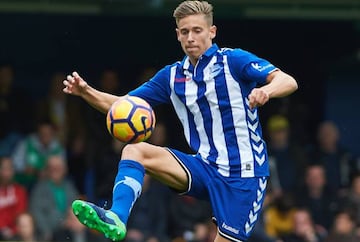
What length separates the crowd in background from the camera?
44.8 ft

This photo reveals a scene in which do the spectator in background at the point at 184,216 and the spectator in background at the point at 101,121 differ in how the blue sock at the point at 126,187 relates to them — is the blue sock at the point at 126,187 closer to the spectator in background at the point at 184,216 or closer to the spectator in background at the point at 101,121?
the spectator in background at the point at 184,216

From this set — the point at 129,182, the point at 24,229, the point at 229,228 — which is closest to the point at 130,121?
the point at 129,182

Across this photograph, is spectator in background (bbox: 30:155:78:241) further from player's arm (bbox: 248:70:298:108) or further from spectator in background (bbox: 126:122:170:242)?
player's arm (bbox: 248:70:298:108)

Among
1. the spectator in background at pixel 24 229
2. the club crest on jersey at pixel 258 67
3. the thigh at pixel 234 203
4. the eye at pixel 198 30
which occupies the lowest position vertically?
the spectator in background at pixel 24 229

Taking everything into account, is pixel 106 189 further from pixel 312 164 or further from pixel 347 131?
pixel 347 131

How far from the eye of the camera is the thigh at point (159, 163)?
8578mm

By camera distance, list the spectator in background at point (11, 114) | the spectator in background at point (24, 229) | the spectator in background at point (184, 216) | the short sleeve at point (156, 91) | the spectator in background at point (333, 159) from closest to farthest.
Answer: the short sleeve at point (156, 91) → the spectator in background at point (24, 229) → the spectator in background at point (184, 216) → the spectator in background at point (11, 114) → the spectator in background at point (333, 159)

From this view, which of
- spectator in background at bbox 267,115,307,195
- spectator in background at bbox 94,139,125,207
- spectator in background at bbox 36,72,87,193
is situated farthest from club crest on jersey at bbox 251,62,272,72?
spectator in background at bbox 36,72,87,193

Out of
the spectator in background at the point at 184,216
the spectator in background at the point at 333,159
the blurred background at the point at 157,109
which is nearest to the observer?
the blurred background at the point at 157,109

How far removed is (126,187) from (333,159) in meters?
7.05

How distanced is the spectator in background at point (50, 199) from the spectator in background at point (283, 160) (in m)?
2.62

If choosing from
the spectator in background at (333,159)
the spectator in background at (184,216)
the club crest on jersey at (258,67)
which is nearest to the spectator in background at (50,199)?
the spectator in background at (184,216)

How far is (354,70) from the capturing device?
1734 cm

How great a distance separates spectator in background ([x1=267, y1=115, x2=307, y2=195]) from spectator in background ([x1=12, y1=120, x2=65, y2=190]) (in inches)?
104
